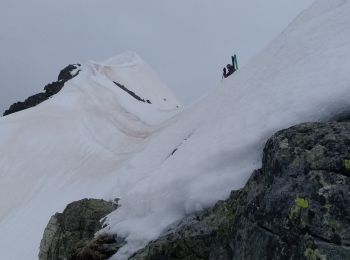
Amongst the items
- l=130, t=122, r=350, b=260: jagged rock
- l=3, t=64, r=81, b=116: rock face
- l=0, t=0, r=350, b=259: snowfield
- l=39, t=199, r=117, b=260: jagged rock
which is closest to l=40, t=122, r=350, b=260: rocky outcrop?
l=130, t=122, r=350, b=260: jagged rock

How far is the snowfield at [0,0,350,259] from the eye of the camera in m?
6.75

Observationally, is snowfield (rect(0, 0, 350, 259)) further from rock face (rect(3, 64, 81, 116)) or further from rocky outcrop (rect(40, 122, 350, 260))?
rock face (rect(3, 64, 81, 116))

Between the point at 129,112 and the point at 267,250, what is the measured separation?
2583 cm

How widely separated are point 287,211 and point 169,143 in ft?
29.9

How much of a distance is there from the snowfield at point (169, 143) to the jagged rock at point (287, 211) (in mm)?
542

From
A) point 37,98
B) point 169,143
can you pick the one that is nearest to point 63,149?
point 169,143

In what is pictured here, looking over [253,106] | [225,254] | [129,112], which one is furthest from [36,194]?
[225,254]

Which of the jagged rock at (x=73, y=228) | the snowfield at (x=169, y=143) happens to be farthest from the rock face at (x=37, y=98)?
the jagged rock at (x=73, y=228)

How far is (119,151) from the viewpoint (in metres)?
22.0

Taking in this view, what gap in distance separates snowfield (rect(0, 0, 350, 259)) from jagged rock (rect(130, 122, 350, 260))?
542 mm

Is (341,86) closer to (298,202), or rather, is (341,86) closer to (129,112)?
(298,202)

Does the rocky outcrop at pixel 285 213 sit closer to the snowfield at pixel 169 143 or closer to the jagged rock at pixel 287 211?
the jagged rock at pixel 287 211

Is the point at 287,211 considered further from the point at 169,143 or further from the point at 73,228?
the point at 169,143

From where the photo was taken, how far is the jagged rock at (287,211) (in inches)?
177
